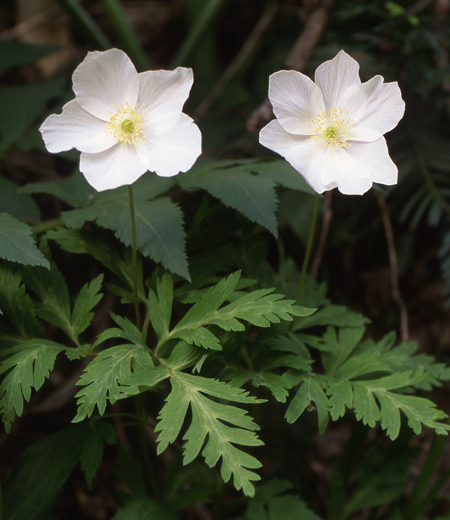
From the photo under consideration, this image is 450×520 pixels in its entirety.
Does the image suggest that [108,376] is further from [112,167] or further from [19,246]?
[112,167]

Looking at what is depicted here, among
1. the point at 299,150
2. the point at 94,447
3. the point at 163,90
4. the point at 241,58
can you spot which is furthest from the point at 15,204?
the point at 241,58

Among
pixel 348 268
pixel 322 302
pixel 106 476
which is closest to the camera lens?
pixel 322 302

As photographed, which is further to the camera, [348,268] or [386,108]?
[348,268]

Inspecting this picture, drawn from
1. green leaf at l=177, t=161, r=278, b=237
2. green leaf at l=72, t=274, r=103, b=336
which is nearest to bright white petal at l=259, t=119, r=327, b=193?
green leaf at l=177, t=161, r=278, b=237

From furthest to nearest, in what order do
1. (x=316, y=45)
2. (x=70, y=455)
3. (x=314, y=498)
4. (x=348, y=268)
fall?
(x=348, y=268)
(x=316, y=45)
(x=314, y=498)
(x=70, y=455)

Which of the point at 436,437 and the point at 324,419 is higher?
the point at 324,419

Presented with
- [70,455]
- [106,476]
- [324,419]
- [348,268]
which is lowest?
[106,476]

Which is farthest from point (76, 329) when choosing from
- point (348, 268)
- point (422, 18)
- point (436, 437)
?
point (422, 18)

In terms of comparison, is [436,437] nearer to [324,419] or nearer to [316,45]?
[324,419]

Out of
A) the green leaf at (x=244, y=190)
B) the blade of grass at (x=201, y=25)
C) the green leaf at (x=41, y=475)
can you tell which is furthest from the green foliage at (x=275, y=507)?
the blade of grass at (x=201, y=25)
